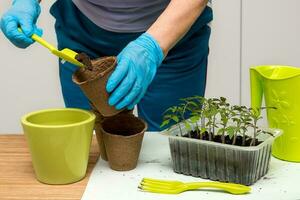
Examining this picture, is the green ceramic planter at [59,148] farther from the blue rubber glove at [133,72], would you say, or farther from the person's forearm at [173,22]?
the person's forearm at [173,22]

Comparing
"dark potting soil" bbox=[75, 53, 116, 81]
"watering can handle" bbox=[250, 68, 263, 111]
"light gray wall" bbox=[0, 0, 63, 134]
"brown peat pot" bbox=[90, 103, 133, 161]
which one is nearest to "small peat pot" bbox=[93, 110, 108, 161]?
"brown peat pot" bbox=[90, 103, 133, 161]

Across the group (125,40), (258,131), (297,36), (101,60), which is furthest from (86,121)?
(297,36)

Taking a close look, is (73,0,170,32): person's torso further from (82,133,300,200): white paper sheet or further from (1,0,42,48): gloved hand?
(82,133,300,200): white paper sheet

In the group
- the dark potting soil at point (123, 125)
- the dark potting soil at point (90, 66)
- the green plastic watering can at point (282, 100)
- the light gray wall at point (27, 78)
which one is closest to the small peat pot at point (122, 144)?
the dark potting soil at point (123, 125)

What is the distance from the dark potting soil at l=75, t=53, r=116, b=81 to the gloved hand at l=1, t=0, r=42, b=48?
0.63 feet

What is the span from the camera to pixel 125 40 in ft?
3.68

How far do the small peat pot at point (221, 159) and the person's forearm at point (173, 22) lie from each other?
185mm

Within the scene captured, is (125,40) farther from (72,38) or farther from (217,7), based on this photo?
(217,7)

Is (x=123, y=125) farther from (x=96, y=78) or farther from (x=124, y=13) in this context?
(x=124, y=13)

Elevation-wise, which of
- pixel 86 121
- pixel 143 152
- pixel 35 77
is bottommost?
pixel 35 77

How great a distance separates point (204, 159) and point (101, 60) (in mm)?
230

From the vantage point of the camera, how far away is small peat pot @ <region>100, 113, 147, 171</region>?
81cm

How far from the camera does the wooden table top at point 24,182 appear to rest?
73 centimetres

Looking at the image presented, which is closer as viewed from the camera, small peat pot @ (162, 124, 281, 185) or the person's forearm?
small peat pot @ (162, 124, 281, 185)
